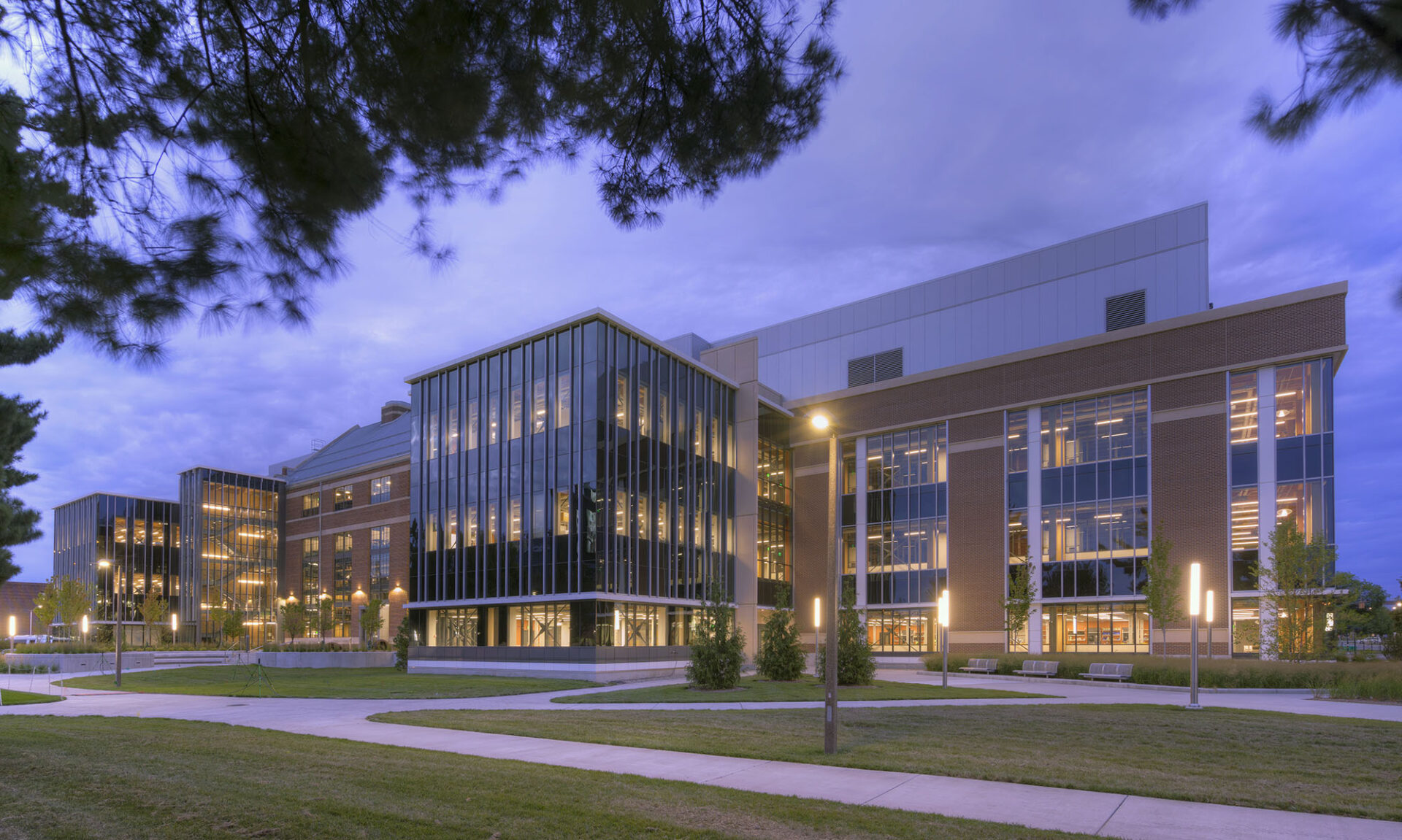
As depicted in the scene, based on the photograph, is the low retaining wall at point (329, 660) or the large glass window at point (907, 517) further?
the large glass window at point (907, 517)

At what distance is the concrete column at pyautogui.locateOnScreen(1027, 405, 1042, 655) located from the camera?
41.9 m

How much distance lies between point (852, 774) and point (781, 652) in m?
17.8

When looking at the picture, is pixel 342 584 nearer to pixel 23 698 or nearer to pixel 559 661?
pixel 559 661

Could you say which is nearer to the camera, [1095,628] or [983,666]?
[983,666]

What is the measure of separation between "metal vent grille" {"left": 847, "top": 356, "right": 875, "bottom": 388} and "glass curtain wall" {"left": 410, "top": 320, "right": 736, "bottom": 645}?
12.7 meters

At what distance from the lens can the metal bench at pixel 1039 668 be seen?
1288 inches

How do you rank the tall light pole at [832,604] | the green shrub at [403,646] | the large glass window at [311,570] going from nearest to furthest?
the tall light pole at [832,604], the green shrub at [403,646], the large glass window at [311,570]

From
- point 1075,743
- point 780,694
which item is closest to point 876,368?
point 780,694

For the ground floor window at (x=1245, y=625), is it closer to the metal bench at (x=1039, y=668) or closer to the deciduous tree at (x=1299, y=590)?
the deciduous tree at (x=1299, y=590)

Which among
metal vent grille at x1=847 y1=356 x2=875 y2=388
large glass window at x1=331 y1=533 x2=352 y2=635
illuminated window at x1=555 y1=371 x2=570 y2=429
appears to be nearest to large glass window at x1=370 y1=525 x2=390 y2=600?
large glass window at x1=331 y1=533 x2=352 y2=635

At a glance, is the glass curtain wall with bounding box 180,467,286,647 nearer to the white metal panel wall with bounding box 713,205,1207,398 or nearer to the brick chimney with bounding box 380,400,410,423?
the brick chimney with bounding box 380,400,410,423

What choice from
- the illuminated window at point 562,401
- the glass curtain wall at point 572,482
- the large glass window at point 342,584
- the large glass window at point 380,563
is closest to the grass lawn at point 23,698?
the glass curtain wall at point 572,482

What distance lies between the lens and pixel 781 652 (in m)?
28.1

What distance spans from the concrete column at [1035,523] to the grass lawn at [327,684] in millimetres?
23203
